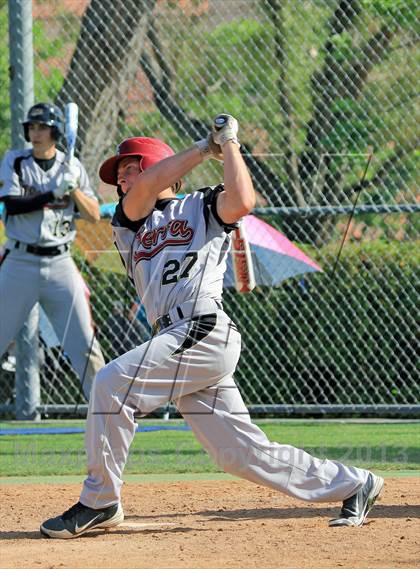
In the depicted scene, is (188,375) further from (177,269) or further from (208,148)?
(208,148)

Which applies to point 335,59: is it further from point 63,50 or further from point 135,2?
point 63,50

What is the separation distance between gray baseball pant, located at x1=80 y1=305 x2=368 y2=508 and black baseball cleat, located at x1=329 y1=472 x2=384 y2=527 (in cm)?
4

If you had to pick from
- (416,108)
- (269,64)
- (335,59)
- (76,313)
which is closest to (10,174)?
(76,313)

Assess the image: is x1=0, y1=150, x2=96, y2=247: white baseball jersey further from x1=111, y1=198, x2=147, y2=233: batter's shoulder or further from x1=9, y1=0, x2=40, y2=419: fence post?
x1=111, y1=198, x2=147, y2=233: batter's shoulder

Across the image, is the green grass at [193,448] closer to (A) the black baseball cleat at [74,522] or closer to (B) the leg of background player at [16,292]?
(B) the leg of background player at [16,292]

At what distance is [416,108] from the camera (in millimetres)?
11172

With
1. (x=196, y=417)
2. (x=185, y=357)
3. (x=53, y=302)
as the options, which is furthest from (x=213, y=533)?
(x=53, y=302)

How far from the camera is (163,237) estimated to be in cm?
446

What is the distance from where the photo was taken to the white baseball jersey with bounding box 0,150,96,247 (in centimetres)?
742

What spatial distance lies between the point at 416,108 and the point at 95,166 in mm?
3457

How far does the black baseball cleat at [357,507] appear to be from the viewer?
462 centimetres

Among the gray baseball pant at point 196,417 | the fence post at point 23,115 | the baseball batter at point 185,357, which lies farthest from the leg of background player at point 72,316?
the gray baseball pant at point 196,417

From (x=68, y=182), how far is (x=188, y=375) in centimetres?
330

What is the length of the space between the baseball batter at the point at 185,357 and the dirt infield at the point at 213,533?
182 mm
